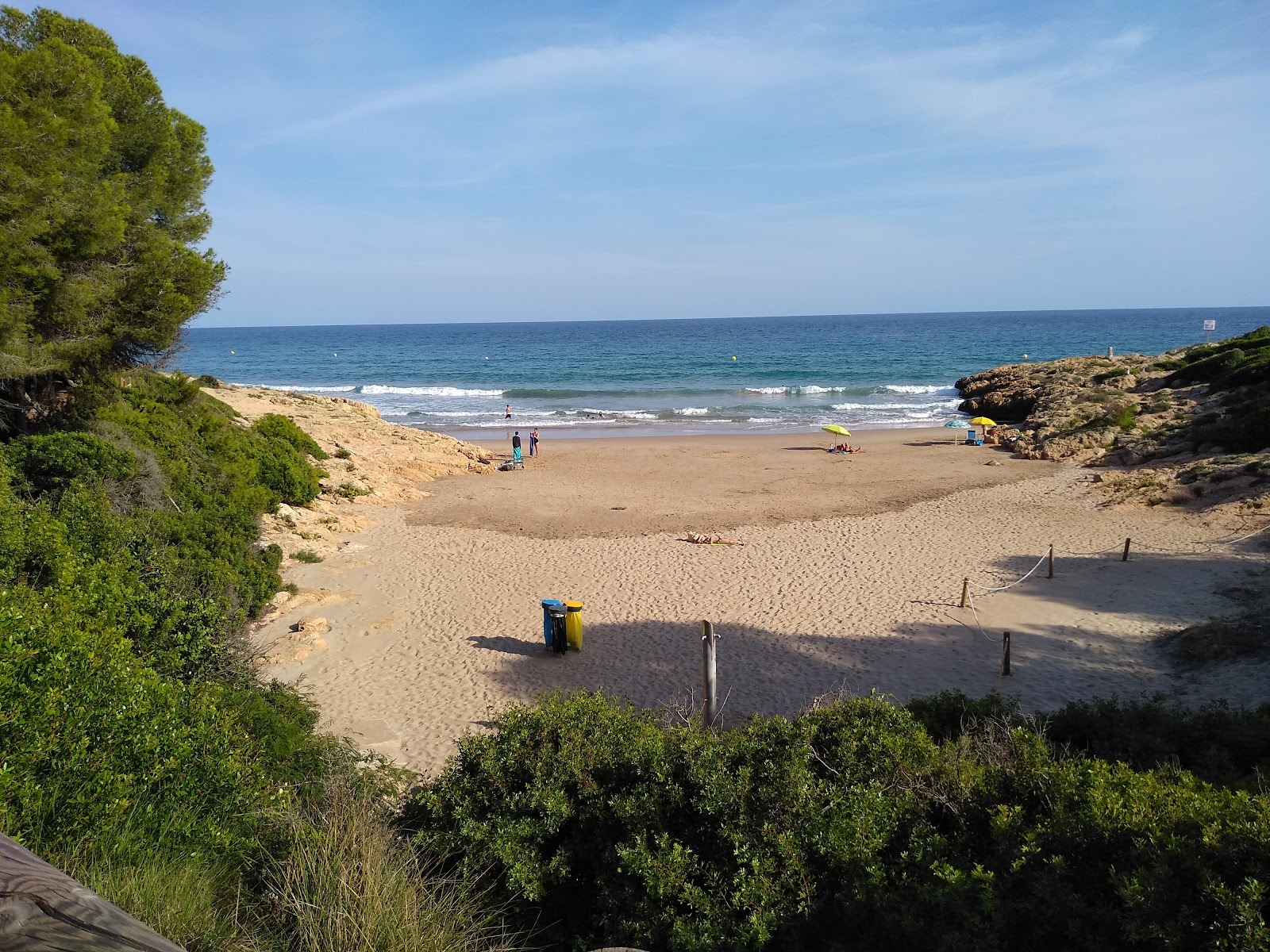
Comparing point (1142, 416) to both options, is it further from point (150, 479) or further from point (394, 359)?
point (394, 359)

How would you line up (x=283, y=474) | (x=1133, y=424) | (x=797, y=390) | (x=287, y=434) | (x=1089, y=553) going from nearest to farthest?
(x=1089, y=553), (x=283, y=474), (x=287, y=434), (x=1133, y=424), (x=797, y=390)

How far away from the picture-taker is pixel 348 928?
11.3 feet

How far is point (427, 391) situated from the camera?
52.9 metres

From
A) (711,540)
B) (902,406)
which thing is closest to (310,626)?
(711,540)

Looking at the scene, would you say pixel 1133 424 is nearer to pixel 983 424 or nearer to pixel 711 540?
pixel 983 424

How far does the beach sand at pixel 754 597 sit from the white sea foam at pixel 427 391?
94.9ft

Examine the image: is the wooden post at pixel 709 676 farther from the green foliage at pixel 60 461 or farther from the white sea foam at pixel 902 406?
the white sea foam at pixel 902 406

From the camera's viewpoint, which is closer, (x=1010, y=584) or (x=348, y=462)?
(x=1010, y=584)

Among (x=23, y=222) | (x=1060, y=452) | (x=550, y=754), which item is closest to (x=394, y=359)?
(x=1060, y=452)

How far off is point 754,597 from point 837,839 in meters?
9.57

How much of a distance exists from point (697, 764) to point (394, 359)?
81386 mm

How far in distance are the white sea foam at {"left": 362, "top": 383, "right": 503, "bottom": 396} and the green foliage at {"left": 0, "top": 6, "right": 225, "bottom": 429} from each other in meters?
36.3

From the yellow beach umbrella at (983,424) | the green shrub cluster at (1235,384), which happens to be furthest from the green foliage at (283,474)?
the green shrub cluster at (1235,384)

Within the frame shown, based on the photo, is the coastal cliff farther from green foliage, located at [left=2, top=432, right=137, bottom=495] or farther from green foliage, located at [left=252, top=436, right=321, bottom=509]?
green foliage, located at [left=2, top=432, right=137, bottom=495]
